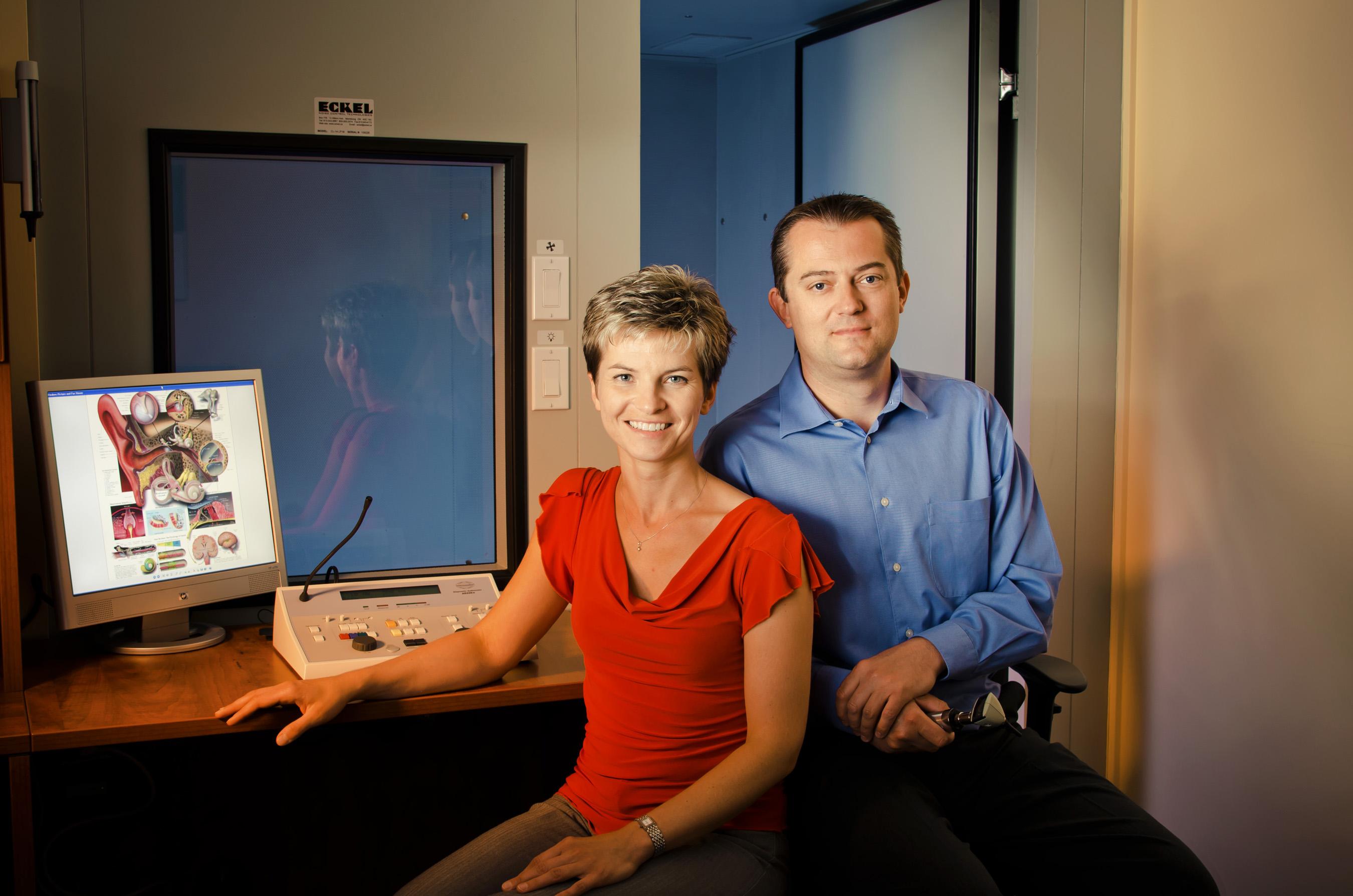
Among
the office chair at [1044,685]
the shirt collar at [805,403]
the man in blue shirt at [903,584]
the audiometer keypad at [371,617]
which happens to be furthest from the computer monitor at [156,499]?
the office chair at [1044,685]

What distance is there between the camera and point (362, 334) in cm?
→ 234

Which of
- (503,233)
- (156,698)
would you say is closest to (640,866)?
(156,698)

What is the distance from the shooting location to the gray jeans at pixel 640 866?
4.43ft

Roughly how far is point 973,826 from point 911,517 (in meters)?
0.55

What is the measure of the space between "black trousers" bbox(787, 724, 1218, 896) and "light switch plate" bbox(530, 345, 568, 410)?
1.03m

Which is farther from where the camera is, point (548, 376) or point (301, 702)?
point (548, 376)

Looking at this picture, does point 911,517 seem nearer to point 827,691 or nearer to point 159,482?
point 827,691

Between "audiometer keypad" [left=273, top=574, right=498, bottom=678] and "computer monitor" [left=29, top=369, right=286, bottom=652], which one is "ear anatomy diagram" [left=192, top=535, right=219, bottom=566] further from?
"audiometer keypad" [left=273, top=574, right=498, bottom=678]

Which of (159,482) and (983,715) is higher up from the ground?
(159,482)

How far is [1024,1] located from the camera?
2445mm

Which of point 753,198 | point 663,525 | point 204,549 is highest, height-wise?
point 753,198

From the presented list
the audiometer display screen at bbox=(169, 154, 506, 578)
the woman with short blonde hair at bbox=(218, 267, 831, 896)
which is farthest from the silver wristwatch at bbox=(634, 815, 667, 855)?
the audiometer display screen at bbox=(169, 154, 506, 578)

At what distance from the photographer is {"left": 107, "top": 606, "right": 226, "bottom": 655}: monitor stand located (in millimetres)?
1901

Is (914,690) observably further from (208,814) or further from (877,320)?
(208,814)
